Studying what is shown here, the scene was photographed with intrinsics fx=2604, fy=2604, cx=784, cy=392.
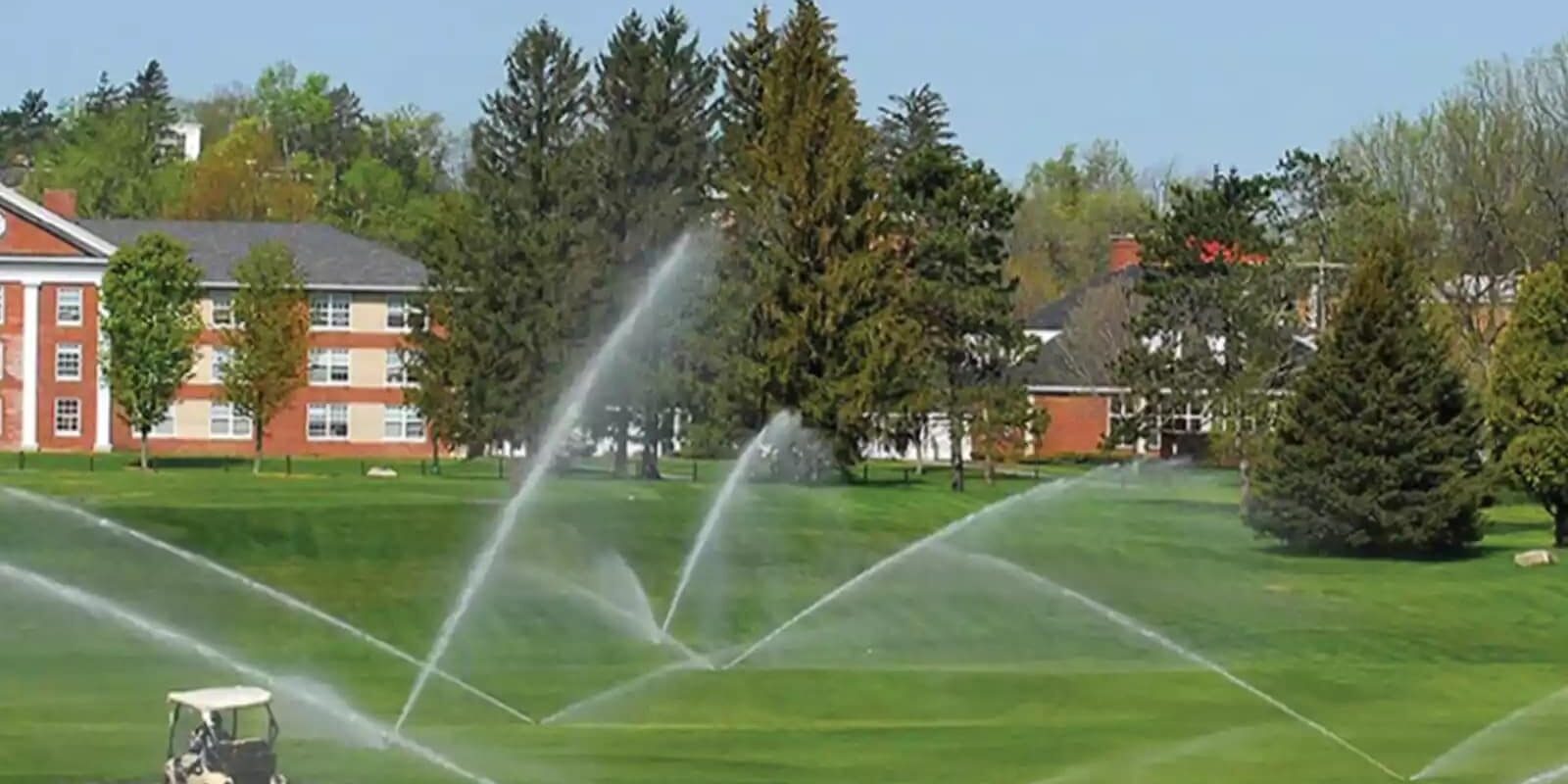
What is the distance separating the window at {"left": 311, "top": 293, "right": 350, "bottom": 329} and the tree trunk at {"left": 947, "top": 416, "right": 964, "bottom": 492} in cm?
2862

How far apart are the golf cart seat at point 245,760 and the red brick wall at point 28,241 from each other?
7811 centimetres

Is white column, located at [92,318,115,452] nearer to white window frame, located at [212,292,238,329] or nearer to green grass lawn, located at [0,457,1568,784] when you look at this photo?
white window frame, located at [212,292,238,329]

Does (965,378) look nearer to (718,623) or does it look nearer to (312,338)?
(312,338)

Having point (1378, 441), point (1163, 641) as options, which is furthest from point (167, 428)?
point (1163, 641)

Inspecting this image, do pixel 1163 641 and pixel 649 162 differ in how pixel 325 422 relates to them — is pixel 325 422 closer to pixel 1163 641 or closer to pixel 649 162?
pixel 649 162

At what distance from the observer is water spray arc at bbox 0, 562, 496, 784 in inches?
965

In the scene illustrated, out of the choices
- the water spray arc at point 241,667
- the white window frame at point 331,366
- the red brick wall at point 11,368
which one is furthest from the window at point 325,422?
the water spray arc at point 241,667

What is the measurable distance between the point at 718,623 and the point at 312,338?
60374mm

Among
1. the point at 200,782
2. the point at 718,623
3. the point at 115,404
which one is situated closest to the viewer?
the point at 200,782

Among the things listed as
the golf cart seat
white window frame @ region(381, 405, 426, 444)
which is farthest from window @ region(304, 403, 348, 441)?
the golf cart seat

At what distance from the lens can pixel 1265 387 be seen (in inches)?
2648

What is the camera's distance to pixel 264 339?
82.2 meters

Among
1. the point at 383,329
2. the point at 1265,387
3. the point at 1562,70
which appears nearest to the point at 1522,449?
the point at 1265,387

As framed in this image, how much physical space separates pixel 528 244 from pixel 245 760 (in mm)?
55511
